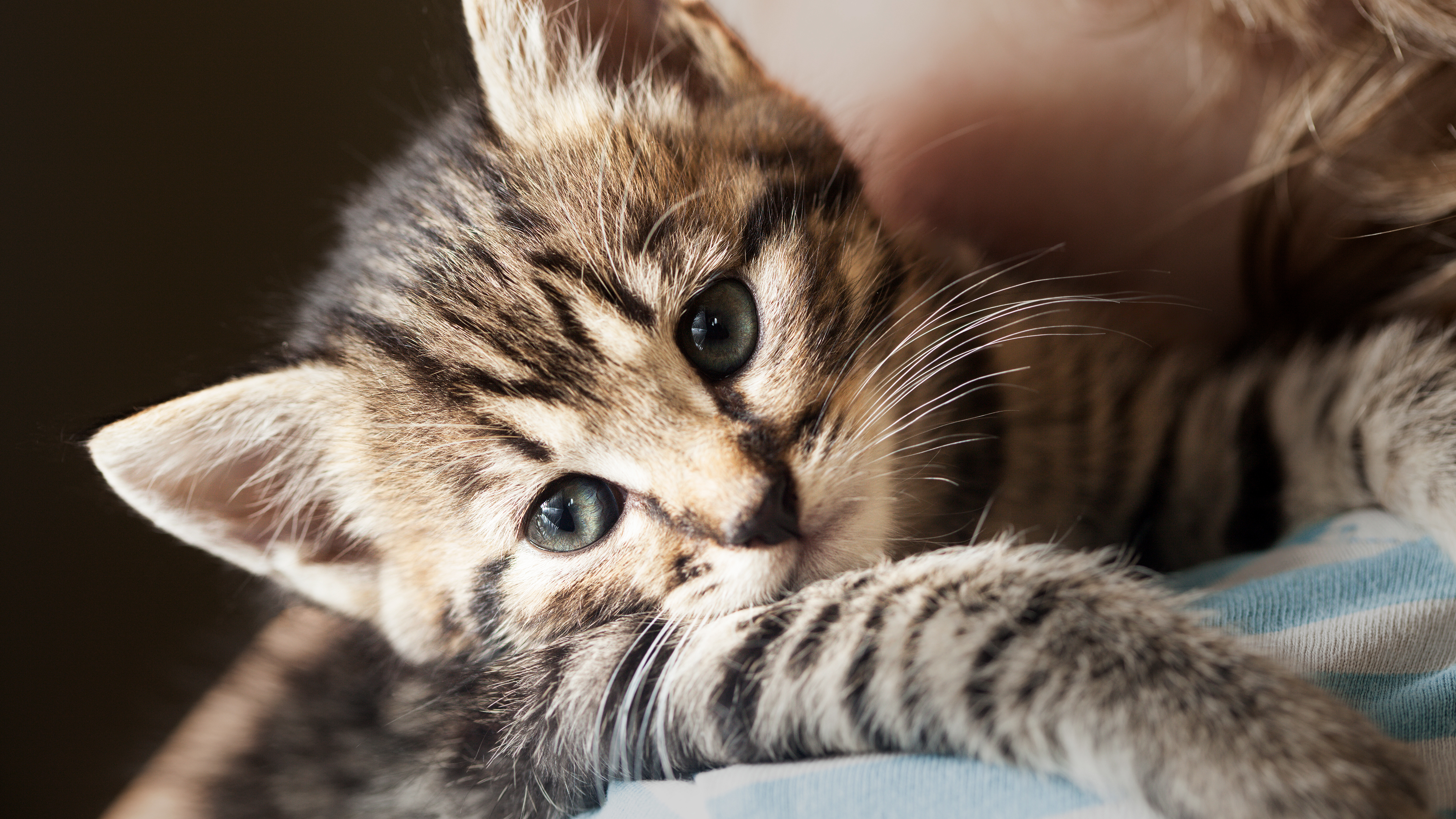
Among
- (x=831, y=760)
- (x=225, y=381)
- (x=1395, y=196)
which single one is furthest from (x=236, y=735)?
(x=1395, y=196)

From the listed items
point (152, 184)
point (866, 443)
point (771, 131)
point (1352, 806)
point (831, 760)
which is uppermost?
point (771, 131)

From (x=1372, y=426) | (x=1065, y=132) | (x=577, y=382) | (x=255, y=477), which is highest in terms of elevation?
(x=1065, y=132)

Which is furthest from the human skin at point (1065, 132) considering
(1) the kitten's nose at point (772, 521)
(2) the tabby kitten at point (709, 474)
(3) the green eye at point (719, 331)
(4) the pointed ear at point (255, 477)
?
(4) the pointed ear at point (255, 477)

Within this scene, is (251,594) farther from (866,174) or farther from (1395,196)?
(1395,196)

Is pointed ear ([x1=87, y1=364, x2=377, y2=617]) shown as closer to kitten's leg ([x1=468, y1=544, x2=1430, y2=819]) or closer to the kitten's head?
the kitten's head

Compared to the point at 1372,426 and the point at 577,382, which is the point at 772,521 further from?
the point at 1372,426

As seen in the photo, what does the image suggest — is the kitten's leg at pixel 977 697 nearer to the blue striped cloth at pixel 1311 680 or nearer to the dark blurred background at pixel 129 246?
the blue striped cloth at pixel 1311 680

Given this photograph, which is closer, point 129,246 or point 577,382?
point 577,382

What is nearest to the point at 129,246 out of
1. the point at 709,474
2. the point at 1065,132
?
the point at 709,474
